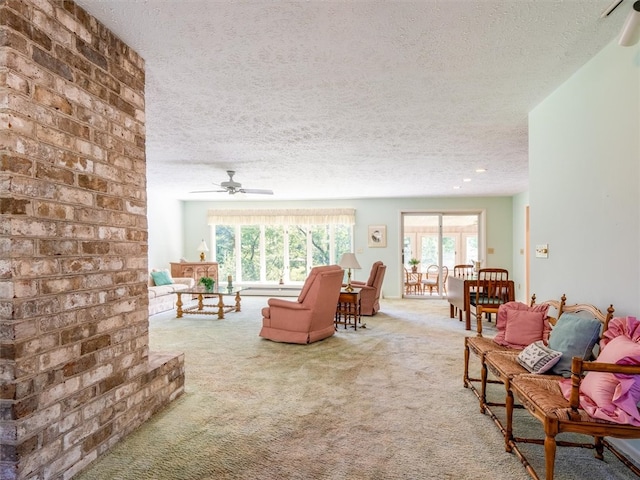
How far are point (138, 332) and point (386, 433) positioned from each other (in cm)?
168

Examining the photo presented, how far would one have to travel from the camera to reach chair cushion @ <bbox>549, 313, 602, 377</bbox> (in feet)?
6.97

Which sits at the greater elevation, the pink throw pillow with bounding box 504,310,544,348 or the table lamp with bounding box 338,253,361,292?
the table lamp with bounding box 338,253,361,292

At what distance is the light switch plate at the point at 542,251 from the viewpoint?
9.61ft

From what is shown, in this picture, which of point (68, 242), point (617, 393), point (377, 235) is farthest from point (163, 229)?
point (617, 393)

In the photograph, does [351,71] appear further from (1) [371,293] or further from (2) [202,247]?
(2) [202,247]

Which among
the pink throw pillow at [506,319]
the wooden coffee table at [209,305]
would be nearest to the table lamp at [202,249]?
the wooden coffee table at [209,305]

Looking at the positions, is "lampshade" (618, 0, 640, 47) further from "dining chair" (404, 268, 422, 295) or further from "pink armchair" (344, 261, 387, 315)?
"dining chair" (404, 268, 422, 295)

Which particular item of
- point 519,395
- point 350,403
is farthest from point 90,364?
point 519,395

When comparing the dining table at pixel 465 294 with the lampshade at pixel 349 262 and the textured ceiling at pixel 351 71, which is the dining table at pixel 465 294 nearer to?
the lampshade at pixel 349 262

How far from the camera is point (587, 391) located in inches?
69.2

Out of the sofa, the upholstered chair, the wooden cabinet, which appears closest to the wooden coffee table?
the sofa

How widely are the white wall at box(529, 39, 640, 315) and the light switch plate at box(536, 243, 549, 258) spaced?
2.0 inches

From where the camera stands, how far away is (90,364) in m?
1.91

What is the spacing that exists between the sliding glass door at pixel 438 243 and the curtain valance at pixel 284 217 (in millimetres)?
1430
